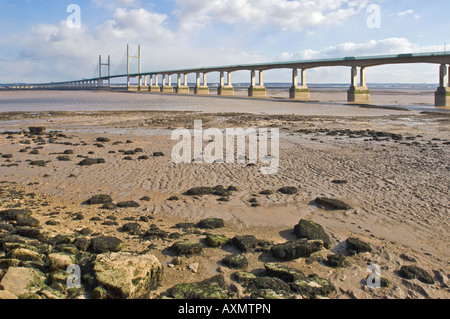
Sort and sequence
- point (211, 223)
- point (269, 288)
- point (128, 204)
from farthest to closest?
point (128, 204) → point (211, 223) → point (269, 288)

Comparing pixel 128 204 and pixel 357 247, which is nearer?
pixel 357 247

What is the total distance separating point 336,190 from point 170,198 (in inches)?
167

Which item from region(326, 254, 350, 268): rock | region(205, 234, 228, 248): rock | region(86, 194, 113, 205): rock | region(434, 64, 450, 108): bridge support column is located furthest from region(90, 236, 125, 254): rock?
region(434, 64, 450, 108): bridge support column

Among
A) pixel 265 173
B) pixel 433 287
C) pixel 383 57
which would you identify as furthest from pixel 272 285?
pixel 383 57

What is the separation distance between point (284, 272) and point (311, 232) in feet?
5.71

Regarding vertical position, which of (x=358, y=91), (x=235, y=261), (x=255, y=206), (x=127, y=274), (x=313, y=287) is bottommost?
(x=313, y=287)

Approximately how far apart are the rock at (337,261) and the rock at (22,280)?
3.98 metres

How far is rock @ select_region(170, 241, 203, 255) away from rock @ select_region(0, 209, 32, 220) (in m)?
3.27

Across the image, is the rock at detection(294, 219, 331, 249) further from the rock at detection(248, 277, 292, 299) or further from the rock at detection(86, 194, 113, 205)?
the rock at detection(86, 194, 113, 205)

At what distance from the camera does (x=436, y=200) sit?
8883 mm

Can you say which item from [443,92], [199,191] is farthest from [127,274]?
[443,92]

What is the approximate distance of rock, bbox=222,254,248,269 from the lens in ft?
18.5

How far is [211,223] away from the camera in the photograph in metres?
7.34

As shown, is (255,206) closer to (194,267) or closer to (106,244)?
(194,267)
